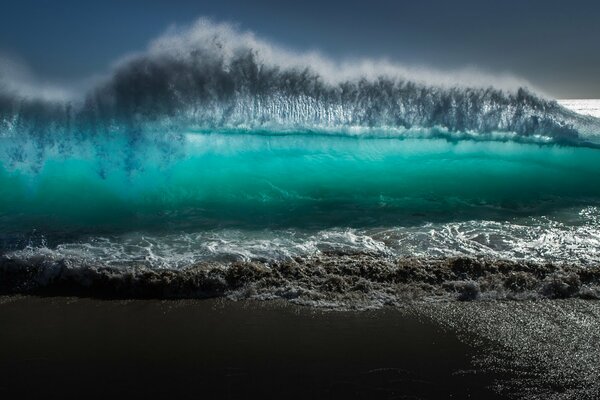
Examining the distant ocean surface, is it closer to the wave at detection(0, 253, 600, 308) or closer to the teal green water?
the teal green water

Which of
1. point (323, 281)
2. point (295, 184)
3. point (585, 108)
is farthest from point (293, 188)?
point (585, 108)

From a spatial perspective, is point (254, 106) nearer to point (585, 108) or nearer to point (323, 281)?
point (323, 281)

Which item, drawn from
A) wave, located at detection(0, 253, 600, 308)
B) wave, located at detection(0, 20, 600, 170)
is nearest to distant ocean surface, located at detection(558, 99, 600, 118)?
wave, located at detection(0, 20, 600, 170)

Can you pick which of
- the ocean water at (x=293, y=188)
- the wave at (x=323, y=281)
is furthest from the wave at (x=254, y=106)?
the wave at (x=323, y=281)

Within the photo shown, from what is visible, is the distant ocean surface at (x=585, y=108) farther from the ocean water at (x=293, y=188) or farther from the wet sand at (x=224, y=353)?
the wet sand at (x=224, y=353)

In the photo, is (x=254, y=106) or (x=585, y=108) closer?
(x=254, y=106)

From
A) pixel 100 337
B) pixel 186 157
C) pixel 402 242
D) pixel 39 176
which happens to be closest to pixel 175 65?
pixel 186 157

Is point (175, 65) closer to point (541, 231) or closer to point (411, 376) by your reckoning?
point (541, 231)
